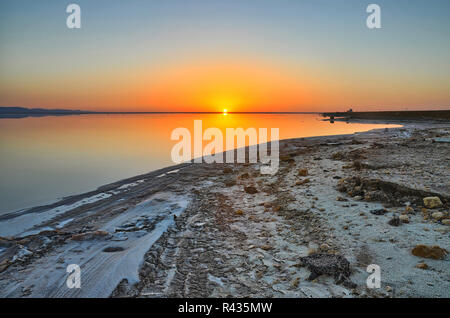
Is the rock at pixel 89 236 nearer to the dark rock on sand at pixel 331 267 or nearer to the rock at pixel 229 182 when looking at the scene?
the dark rock on sand at pixel 331 267

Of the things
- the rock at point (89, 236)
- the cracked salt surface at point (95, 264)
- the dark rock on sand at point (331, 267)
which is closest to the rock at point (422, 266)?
the dark rock on sand at point (331, 267)

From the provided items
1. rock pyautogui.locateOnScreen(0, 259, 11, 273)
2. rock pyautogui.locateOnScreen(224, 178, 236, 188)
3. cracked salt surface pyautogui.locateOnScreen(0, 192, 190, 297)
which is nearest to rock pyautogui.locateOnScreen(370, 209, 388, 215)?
cracked salt surface pyautogui.locateOnScreen(0, 192, 190, 297)

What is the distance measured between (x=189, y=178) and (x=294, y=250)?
6.28m

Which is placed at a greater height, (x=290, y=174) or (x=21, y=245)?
(x=290, y=174)

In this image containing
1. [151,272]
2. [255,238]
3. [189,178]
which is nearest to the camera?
[151,272]

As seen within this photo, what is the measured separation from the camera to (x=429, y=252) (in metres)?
3.49

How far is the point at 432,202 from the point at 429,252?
187cm

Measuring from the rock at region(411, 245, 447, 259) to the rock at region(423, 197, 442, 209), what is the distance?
1.63 metres

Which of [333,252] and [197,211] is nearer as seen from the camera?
[333,252]

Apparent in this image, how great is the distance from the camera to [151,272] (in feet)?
12.2

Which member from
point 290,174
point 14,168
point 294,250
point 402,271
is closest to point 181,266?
point 294,250

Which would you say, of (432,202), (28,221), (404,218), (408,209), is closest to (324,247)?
(404,218)

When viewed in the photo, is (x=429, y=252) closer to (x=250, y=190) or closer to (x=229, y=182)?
(x=250, y=190)
